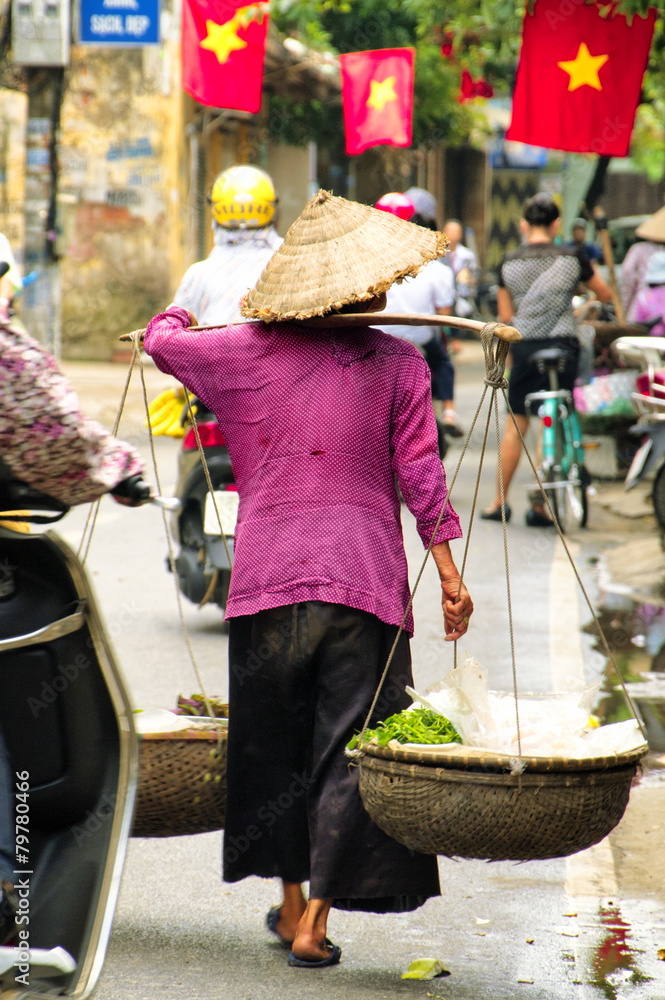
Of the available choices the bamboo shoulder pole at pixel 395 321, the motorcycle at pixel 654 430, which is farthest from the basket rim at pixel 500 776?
the motorcycle at pixel 654 430

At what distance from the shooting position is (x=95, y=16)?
35.2 feet

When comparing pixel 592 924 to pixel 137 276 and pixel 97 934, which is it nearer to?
pixel 97 934

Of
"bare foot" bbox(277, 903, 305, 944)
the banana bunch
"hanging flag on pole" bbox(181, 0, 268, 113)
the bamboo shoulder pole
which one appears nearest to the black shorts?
"hanging flag on pole" bbox(181, 0, 268, 113)

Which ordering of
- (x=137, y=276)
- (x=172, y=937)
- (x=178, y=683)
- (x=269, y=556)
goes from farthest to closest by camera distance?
(x=137, y=276)
(x=178, y=683)
(x=172, y=937)
(x=269, y=556)

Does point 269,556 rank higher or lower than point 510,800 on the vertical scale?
higher

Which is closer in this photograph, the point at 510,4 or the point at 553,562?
the point at 553,562

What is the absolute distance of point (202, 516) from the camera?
246 inches

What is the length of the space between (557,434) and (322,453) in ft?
18.2

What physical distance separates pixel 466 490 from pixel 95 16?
4.78m

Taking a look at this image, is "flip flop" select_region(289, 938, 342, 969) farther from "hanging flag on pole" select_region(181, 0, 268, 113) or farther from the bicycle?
"hanging flag on pole" select_region(181, 0, 268, 113)

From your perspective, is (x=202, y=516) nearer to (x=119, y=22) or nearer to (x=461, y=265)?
(x=119, y=22)

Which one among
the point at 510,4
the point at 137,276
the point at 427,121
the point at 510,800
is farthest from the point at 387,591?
the point at 427,121

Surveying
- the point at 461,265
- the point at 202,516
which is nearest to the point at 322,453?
the point at 202,516

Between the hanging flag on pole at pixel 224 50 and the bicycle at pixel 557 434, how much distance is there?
117 inches
